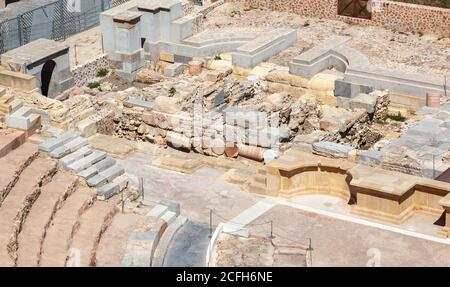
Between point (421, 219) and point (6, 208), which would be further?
point (421, 219)

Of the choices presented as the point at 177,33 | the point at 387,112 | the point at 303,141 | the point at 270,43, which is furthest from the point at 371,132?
the point at 177,33

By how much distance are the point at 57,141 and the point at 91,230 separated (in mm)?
4326

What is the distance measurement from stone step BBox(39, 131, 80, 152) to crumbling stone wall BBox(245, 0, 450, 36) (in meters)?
16.3

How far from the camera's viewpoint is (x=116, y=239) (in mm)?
28109

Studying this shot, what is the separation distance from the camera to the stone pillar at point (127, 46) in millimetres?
42031

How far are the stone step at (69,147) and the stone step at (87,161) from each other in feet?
1.38

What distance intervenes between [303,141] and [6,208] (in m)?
9.40

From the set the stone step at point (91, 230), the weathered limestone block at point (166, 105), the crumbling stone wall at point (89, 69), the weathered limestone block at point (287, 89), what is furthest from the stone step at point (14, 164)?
the weathered limestone block at point (287, 89)

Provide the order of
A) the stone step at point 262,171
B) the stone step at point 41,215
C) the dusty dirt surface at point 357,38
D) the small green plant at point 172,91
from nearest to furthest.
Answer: the stone step at point 41,215
the stone step at point 262,171
the small green plant at point 172,91
the dusty dirt surface at point 357,38

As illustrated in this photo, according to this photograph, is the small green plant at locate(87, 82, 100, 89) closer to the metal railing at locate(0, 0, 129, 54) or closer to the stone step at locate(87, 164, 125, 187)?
the metal railing at locate(0, 0, 129, 54)

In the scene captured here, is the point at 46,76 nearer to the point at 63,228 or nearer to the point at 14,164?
the point at 14,164

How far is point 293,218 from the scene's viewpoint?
29.5 m

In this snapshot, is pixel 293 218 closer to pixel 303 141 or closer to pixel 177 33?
Result: pixel 303 141

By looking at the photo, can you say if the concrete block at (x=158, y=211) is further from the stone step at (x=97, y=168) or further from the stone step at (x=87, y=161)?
the stone step at (x=87, y=161)
